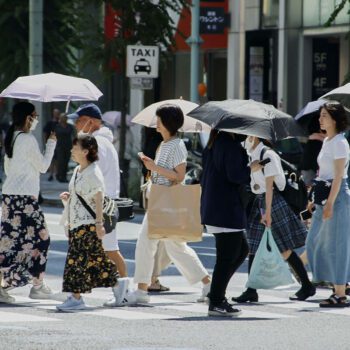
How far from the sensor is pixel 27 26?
118ft

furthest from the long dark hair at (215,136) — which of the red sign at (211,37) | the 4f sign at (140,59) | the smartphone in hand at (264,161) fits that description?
the red sign at (211,37)

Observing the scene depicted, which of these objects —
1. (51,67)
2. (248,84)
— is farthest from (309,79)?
(51,67)

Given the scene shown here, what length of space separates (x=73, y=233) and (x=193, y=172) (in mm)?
10592

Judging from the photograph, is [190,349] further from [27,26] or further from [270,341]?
[27,26]

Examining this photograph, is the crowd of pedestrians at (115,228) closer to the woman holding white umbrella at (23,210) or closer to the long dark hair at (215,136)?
the woman holding white umbrella at (23,210)

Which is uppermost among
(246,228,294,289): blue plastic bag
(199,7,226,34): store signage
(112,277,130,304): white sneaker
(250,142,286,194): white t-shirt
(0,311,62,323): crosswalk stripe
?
(199,7,226,34): store signage

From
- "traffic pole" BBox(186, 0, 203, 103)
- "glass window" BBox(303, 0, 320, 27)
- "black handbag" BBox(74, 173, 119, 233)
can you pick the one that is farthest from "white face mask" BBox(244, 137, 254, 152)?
"glass window" BBox(303, 0, 320, 27)

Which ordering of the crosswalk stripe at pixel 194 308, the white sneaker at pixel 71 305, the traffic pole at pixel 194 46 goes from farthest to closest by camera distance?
the traffic pole at pixel 194 46
the white sneaker at pixel 71 305
the crosswalk stripe at pixel 194 308

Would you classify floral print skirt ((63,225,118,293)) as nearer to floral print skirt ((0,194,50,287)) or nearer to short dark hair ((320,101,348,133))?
floral print skirt ((0,194,50,287))

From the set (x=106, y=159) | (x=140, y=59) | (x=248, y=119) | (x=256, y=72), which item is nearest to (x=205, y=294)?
(x=106, y=159)

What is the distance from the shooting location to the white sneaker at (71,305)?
42.3 feet

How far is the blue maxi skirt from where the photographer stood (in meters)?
13.7

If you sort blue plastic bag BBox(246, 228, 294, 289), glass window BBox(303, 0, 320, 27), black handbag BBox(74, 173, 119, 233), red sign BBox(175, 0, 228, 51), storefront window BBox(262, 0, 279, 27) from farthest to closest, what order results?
1. red sign BBox(175, 0, 228, 51)
2. storefront window BBox(262, 0, 279, 27)
3. glass window BBox(303, 0, 320, 27)
4. blue plastic bag BBox(246, 228, 294, 289)
5. black handbag BBox(74, 173, 119, 233)

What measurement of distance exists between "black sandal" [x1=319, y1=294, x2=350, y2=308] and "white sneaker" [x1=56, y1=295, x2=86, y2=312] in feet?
7.00
